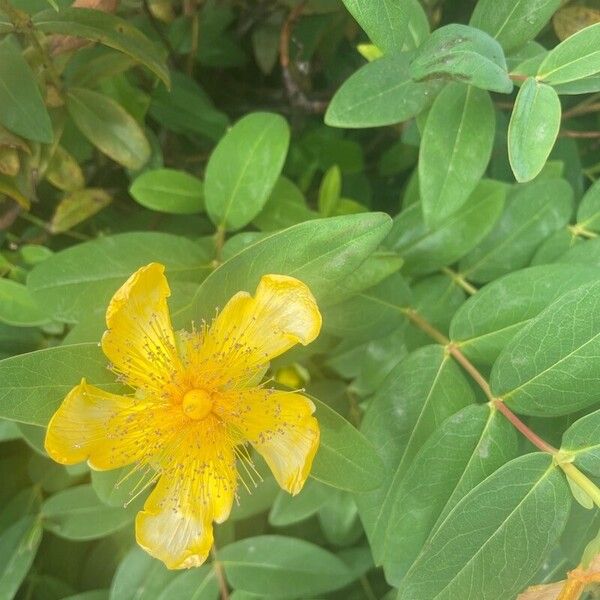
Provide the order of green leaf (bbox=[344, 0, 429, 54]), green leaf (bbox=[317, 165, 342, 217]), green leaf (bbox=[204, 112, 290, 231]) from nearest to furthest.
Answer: green leaf (bbox=[344, 0, 429, 54]) < green leaf (bbox=[204, 112, 290, 231]) < green leaf (bbox=[317, 165, 342, 217])

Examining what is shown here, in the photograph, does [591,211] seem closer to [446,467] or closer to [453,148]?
[453,148]

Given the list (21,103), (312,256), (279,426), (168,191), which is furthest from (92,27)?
(279,426)

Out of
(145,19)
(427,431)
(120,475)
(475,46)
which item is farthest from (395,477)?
(145,19)

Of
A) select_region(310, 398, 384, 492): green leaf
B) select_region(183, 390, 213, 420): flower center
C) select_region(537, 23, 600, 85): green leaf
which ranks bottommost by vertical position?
select_region(310, 398, 384, 492): green leaf

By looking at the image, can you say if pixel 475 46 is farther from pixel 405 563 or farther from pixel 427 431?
pixel 405 563

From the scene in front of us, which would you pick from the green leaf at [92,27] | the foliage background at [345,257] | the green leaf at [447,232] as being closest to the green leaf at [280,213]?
the foliage background at [345,257]

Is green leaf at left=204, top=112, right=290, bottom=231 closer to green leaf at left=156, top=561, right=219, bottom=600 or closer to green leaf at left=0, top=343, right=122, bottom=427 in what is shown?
green leaf at left=0, top=343, right=122, bottom=427

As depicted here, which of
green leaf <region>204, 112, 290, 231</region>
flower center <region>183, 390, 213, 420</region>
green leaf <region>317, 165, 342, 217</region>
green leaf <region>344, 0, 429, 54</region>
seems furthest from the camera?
green leaf <region>317, 165, 342, 217</region>

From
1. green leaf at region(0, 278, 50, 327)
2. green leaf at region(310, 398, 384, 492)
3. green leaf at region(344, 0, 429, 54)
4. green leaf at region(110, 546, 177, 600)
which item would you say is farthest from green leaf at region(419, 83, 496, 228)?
green leaf at region(110, 546, 177, 600)
